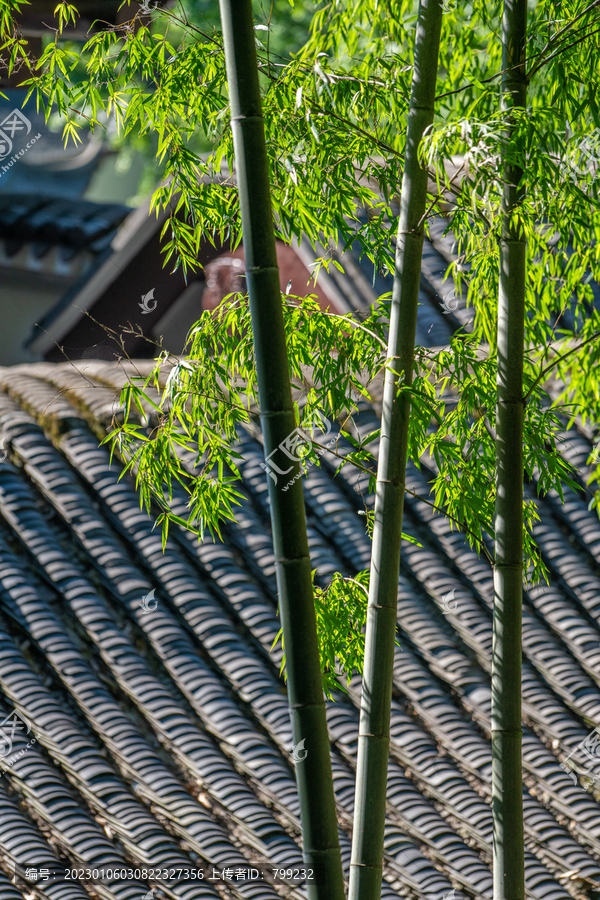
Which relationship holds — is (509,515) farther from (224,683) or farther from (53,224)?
(53,224)

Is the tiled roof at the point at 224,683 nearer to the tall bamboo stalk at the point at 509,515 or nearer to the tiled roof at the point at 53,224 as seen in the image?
the tall bamboo stalk at the point at 509,515

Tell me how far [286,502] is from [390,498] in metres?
0.27

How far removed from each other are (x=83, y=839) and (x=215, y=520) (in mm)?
1313

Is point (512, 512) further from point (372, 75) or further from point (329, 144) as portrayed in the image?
point (372, 75)

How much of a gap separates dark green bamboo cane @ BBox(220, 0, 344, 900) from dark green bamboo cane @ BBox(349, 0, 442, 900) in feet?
0.31

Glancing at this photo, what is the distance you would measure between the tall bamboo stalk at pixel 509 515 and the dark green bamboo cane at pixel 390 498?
0.77 ft

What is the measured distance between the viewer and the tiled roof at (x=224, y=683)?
10.2 feet

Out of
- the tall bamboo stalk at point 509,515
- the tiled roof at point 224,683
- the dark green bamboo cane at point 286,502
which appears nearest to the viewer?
the dark green bamboo cane at point 286,502

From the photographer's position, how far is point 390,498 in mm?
2148

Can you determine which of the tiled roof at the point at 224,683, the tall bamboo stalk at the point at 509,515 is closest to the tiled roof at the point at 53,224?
the tiled roof at the point at 224,683

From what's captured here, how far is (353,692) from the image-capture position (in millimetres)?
3746

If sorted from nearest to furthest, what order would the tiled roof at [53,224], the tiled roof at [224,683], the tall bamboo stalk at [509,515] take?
1. the tall bamboo stalk at [509,515]
2. the tiled roof at [224,683]
3. the tiled roof at [53,224]

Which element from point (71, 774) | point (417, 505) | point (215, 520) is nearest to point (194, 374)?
point (215, 520)

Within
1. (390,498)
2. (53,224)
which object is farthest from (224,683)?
(53,224)
